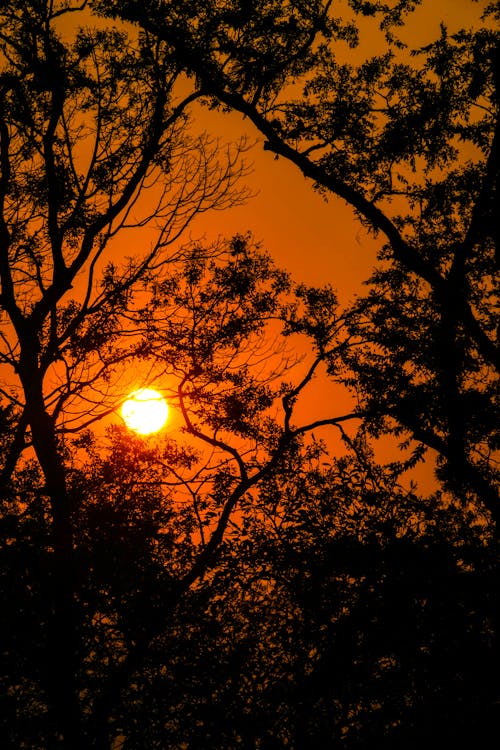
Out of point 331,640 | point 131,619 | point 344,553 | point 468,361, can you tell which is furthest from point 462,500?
point 131,619

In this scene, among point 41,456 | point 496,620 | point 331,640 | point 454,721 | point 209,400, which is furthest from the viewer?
point 209,400

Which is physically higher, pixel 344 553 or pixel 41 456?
pixel 41 456

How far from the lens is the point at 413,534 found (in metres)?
10.0

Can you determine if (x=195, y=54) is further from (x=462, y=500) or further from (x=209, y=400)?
(x=462, y=500)

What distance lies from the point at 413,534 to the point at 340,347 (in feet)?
20.8

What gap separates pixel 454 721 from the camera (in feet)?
24.4

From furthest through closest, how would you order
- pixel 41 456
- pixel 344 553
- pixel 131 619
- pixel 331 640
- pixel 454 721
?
1. pixel 41 456
2. pixel 131 619
3. pixel 344 553
4. pixel 331 640
5. pixel 454 721

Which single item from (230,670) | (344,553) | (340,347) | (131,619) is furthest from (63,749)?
(340,347)

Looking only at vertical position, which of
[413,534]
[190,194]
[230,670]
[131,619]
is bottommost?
[230,670]

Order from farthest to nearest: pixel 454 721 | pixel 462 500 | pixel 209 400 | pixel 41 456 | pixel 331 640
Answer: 1. pixel 209 400
2. pixel 462 500
3. pixel 41 456
4. pixel 331 640
5. pixel 454 721

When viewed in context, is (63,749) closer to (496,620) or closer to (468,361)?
(496,620)

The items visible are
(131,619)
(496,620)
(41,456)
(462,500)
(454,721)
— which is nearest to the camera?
(454,721)

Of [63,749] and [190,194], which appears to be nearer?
[63,749]

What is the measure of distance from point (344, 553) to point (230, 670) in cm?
252
